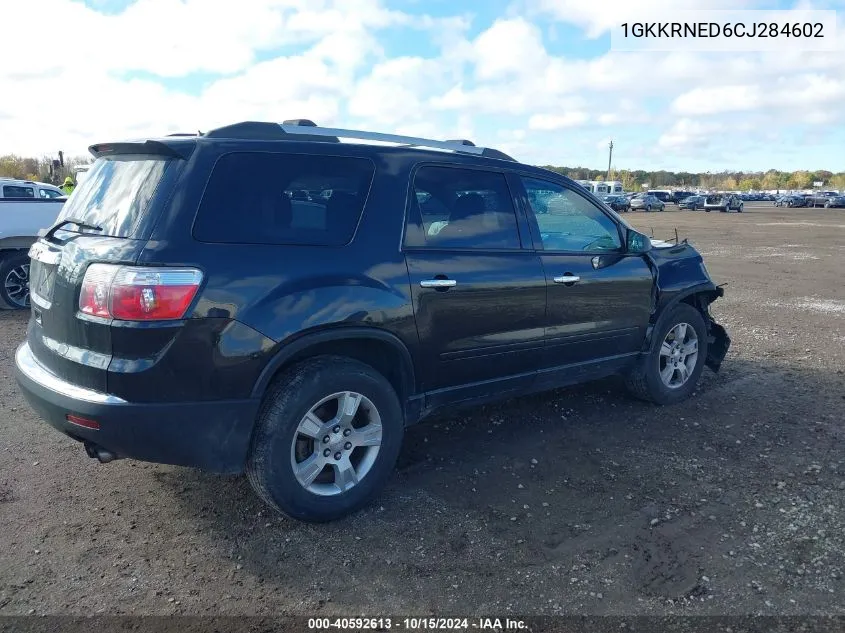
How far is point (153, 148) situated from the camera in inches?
129

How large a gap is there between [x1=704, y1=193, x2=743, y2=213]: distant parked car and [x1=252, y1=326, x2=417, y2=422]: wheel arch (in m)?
54.8

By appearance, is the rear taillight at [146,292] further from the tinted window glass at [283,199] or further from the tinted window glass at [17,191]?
the tinted window glass at [17,191]

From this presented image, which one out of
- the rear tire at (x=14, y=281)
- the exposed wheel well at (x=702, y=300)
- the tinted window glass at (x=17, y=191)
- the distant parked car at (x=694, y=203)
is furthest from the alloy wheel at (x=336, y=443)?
the distant parked car at (x=694, y=203)

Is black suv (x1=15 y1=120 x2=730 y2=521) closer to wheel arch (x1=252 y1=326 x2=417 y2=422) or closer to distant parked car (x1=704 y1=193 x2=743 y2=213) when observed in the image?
wheel arch (x1=252 y1=326 x2=417 y2=422)

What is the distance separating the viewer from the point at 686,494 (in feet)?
12.8

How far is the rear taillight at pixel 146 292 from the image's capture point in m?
2.96

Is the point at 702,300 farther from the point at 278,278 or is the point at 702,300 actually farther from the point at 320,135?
the point at 278,278

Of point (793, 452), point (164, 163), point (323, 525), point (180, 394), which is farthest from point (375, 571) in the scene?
point (793, 452)

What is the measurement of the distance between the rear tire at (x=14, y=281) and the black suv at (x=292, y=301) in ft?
19.6

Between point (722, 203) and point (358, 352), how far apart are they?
55.3m

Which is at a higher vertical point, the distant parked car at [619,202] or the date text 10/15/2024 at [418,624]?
the distant parked car at [619,202]

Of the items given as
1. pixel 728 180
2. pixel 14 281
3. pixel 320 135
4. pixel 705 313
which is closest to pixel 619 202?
pixel 14 281

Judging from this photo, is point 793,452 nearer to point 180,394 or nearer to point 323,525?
point 323,525

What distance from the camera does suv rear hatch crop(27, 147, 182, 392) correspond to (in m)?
3.07
